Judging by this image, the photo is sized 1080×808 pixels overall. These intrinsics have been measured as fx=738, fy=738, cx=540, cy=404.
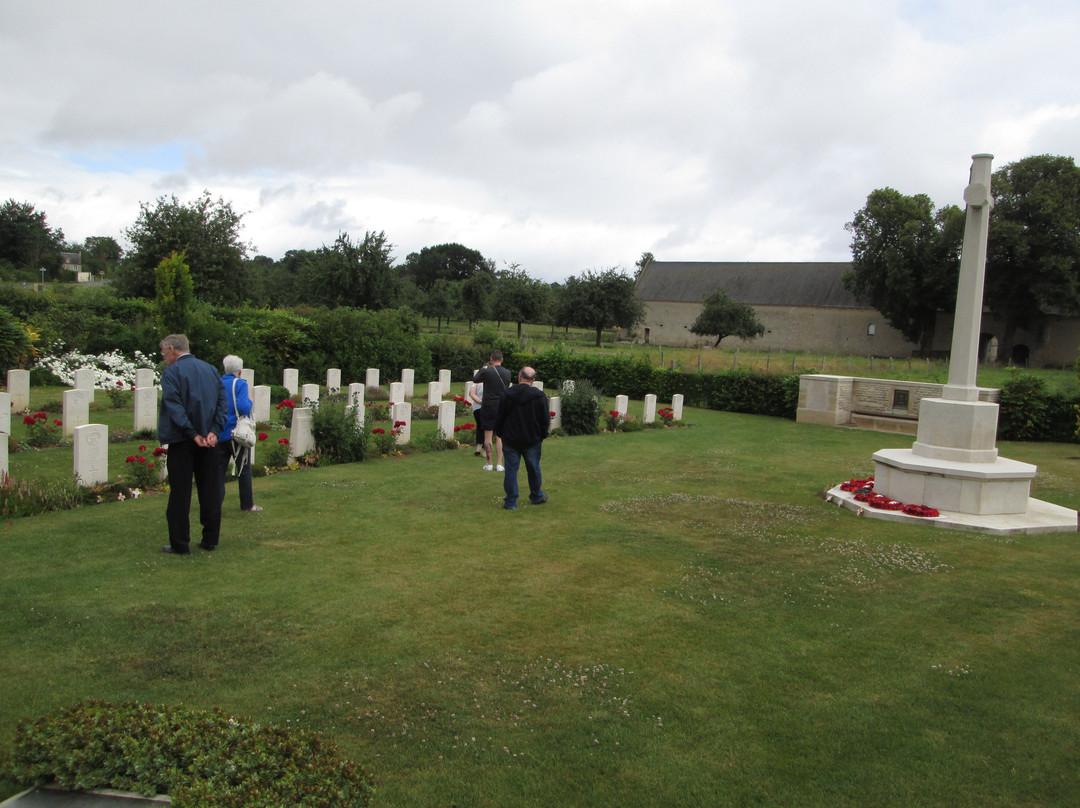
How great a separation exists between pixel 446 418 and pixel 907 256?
3692cm

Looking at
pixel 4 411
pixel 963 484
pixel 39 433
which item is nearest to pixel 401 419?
pixel 39 433

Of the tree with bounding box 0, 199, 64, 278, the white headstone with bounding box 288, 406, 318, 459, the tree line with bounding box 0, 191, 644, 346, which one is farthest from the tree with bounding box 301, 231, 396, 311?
the tree with bounding box 0, 199, 64, 278

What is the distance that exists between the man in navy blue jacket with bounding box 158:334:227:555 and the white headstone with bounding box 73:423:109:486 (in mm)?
2415

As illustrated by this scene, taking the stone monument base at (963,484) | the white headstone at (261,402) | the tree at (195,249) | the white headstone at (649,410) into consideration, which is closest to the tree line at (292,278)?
the tree at (195,249)

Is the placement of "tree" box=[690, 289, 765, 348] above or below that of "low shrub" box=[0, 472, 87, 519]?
above

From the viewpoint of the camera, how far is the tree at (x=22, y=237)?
192 ft

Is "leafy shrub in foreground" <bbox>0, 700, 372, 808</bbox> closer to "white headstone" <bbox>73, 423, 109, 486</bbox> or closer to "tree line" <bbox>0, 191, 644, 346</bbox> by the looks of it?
"white headstone" <bbox>73, 423, 109, 486</bbox>

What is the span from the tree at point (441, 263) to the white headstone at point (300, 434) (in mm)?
78521

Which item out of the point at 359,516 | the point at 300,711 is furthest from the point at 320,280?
the point at 300,711

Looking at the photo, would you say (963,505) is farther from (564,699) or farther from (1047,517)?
(564,699)

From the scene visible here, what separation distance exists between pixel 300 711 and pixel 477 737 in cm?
88

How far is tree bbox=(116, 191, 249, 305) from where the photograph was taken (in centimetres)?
2825

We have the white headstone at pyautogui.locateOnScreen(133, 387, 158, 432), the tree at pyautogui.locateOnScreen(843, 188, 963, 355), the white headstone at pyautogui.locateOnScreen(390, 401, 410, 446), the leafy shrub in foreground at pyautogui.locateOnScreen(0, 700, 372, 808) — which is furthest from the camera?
the tree at pyautogui.locateOnScreen(843, 188, 963, 355)

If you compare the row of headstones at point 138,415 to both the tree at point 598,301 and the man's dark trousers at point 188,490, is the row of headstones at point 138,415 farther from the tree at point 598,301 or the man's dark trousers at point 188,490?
the tree at point 598,301
